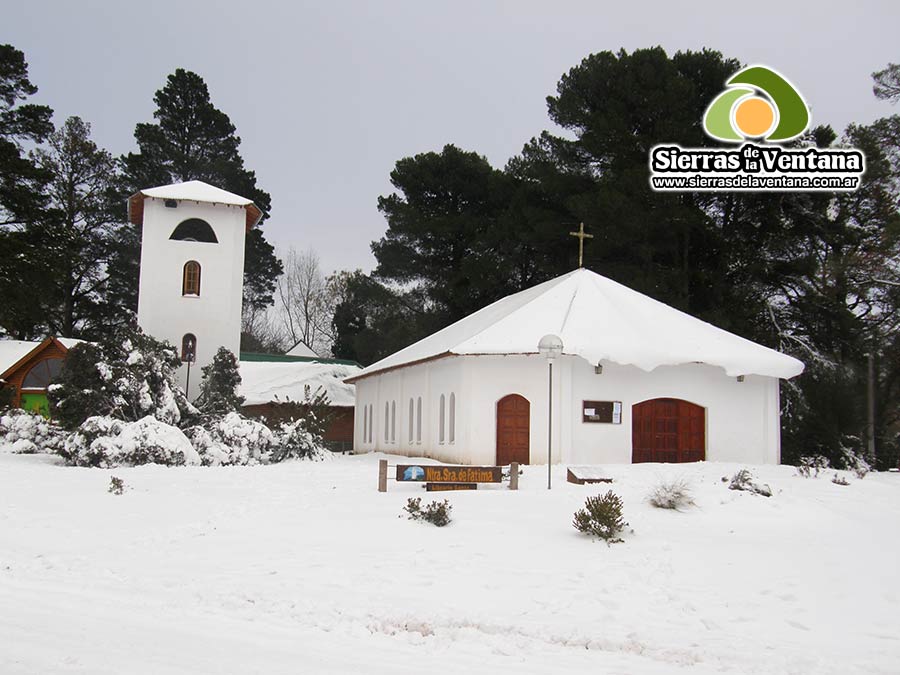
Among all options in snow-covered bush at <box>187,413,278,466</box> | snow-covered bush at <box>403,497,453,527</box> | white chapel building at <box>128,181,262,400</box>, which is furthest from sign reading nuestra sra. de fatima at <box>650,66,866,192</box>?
snow-covered bush at <box>403,497,453,527</box>

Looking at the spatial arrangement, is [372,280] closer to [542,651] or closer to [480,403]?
[480,403]

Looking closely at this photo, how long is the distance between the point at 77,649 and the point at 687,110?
33.4 m

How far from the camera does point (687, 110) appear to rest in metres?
35.8

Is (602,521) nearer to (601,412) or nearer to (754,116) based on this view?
(601,412)

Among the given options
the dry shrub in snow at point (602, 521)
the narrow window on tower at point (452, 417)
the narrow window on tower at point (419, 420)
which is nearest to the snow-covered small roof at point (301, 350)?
the narrow window on tower at point (419, 420)

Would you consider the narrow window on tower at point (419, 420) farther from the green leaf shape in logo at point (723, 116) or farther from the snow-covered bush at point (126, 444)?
the green leaf shape in logo at point (723, 116)

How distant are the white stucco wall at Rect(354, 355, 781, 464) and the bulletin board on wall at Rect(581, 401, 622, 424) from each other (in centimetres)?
12

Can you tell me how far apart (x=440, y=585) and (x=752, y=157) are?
82.9ft

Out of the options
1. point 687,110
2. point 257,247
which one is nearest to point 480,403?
point 687,110

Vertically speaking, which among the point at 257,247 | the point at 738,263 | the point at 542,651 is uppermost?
the point at 257,247

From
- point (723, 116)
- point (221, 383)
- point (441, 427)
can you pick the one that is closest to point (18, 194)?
point (221, 383)

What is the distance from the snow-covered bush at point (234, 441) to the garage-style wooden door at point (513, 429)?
6232 mm

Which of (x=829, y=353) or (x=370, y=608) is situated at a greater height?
(x=829, y=353)

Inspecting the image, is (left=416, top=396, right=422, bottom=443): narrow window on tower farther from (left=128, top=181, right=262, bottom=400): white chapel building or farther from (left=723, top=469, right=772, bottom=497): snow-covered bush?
(left=723, top=469, right=772, bottom=497): snow-covered bush
